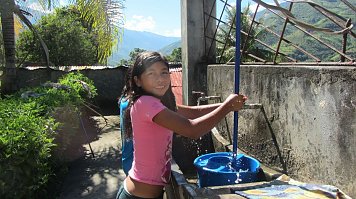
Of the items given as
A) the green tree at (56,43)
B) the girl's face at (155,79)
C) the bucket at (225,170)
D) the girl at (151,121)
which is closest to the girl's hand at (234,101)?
the girl at (151,121)

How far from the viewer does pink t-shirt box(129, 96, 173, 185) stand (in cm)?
209

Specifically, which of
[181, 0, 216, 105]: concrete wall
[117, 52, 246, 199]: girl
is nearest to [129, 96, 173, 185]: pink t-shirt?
[117, 52, 246, 199]: girl

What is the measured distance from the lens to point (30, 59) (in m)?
18.9

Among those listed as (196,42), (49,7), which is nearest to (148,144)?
(196,42)

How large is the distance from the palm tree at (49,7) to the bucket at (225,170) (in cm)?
885

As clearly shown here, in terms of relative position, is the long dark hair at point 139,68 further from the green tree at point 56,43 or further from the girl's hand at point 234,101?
the green tree at point 56,43

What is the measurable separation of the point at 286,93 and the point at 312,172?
2.55ft

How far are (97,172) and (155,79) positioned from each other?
15.8 ft

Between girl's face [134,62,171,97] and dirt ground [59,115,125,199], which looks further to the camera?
dirt ground [59,115,125,199]

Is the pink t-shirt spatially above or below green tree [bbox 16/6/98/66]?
below

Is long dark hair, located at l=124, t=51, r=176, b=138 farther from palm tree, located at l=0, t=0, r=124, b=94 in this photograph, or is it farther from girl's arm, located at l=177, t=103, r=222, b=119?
palm tree, located at l=0, t=0, r=124, b=94

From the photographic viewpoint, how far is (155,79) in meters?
2.15

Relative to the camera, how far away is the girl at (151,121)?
205 centimetres

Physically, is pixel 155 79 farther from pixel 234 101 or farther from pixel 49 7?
pixel 49 7
